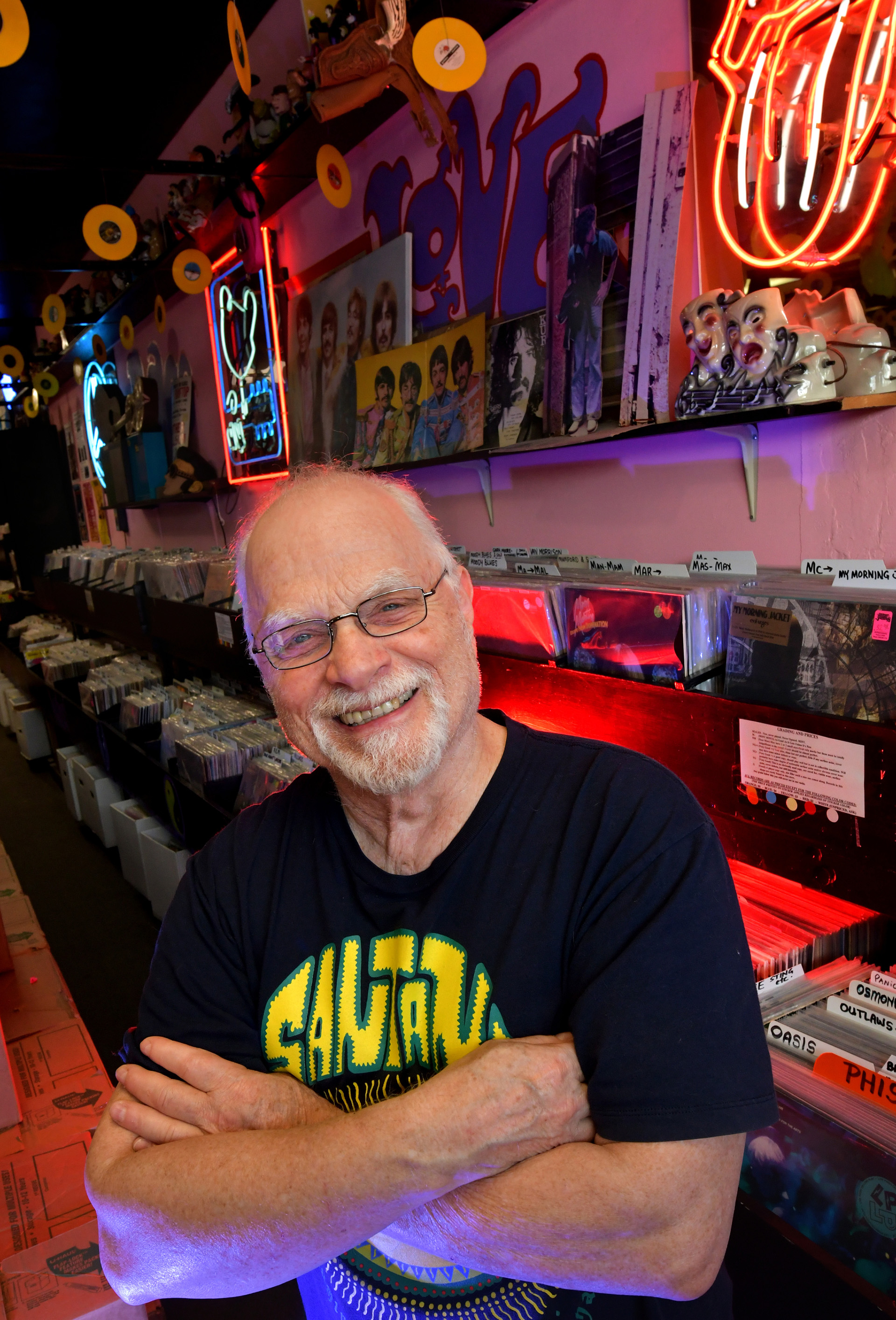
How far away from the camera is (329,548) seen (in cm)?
115

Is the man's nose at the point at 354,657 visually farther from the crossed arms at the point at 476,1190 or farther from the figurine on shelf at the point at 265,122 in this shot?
the figurine on shelf at the point at 265,122

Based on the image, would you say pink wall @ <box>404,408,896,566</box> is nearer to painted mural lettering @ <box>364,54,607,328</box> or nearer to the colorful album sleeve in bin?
the colorful album sleeve in bin

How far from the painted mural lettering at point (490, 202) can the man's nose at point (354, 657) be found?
1.43 m

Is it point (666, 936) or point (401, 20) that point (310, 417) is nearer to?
point (401, 20)

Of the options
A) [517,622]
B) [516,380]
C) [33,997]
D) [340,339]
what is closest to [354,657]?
[517,622]

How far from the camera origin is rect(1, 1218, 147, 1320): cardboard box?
Result: 150 cm

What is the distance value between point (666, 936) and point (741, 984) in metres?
0.10

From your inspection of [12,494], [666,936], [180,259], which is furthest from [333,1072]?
[12,494]

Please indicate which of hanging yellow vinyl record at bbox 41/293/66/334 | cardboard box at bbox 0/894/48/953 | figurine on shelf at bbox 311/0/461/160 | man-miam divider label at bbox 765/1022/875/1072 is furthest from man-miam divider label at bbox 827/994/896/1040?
hanging yellow vinyl record at bbox 41/293/66/334

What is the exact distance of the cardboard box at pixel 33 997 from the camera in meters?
2.43

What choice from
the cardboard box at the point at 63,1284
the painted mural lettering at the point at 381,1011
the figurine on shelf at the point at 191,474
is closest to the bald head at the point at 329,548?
the painted mural lettering at the point at 381,1011

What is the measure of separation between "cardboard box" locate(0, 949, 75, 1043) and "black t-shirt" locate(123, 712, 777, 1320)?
1563 mm

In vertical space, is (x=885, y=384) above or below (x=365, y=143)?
below

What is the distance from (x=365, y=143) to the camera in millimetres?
2867
